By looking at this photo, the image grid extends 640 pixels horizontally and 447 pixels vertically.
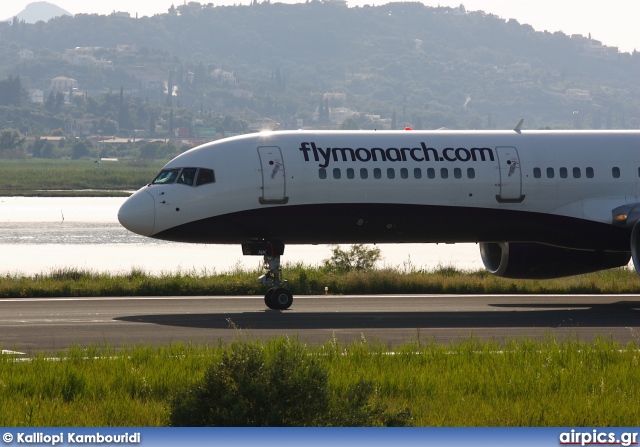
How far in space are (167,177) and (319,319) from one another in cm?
564

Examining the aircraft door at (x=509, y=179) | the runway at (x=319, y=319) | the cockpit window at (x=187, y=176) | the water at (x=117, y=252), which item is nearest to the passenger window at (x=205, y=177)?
the cockpit window at (x=187, y=176)

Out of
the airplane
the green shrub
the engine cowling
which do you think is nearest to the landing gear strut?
the airplane

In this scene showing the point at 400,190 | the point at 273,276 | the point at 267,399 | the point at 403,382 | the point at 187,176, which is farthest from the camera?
the point at 400,190

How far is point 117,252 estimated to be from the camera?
68062 millimetres

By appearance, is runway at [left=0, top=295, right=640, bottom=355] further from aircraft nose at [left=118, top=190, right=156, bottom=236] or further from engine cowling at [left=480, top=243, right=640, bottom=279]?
aircraft nose at [left=118, top=190, right=156, bottom=236]

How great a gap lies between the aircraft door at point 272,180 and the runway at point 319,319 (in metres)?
2.74

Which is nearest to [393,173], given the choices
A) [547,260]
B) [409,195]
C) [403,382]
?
[409,195]

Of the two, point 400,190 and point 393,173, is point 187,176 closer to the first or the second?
point 393,173

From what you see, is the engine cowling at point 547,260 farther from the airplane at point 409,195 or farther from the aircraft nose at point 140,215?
the aircraft nose at point 140,215

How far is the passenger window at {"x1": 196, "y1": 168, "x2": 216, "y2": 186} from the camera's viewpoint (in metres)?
29.9

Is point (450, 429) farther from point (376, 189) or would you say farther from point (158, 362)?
point (376, 189)

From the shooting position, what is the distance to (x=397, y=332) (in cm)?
2508

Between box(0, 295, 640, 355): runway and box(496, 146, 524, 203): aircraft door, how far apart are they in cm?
282

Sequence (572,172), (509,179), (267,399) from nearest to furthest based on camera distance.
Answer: (267,399) → (509,179) → (572,172)
